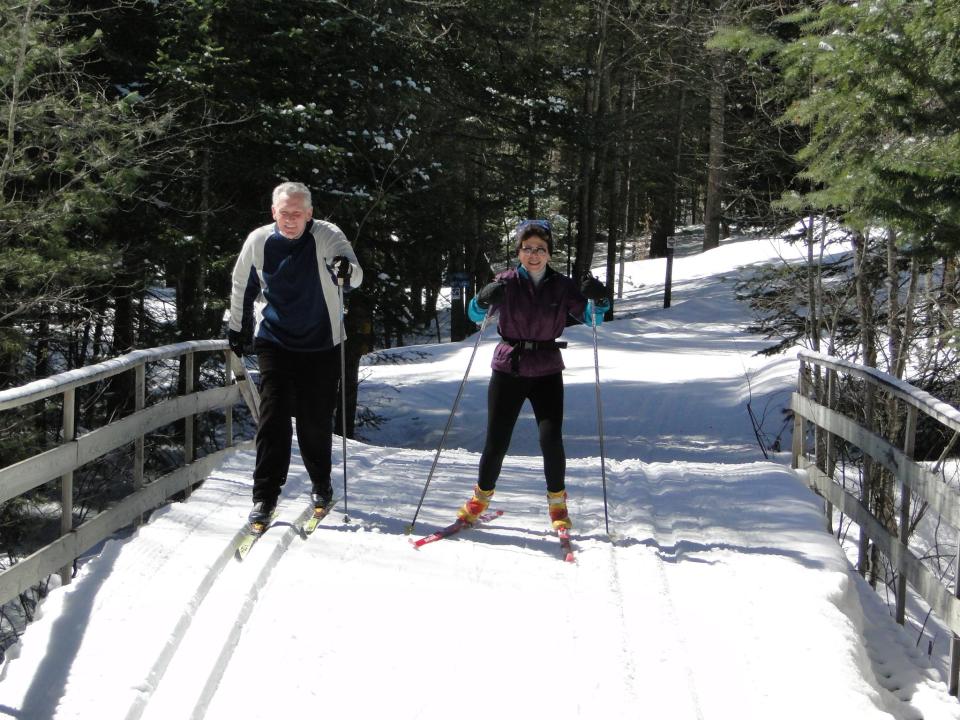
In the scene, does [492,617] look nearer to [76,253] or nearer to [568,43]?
[76,253]

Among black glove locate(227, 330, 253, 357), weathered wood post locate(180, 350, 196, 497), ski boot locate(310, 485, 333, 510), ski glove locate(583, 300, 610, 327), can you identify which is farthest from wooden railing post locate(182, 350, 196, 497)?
ski glove locate(583, 300, 610, 327)

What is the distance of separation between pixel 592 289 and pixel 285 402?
1919mm

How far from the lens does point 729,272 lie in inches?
1428

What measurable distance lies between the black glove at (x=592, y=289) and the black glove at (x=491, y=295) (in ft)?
1.53

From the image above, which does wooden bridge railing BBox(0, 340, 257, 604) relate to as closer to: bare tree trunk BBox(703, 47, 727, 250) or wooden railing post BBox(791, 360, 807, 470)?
wooden railing post BBox(791, 360, 807, 470)

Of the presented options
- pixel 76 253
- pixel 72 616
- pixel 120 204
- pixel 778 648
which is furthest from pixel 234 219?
pixel 778 648

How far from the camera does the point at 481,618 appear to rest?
4.71 m

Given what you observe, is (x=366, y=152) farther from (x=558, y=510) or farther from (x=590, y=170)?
(x=590, y=170)

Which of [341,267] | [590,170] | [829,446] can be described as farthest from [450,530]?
[590,170]

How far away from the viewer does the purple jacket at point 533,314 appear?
600cm

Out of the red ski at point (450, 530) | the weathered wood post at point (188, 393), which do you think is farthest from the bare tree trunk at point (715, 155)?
the weathered wood post at point (188, 393)

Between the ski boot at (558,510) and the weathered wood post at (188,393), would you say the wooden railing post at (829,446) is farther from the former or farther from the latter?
the weathered wood post at (188,393)

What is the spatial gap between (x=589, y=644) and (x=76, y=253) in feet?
27.8

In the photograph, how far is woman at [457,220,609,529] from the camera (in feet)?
19.6
